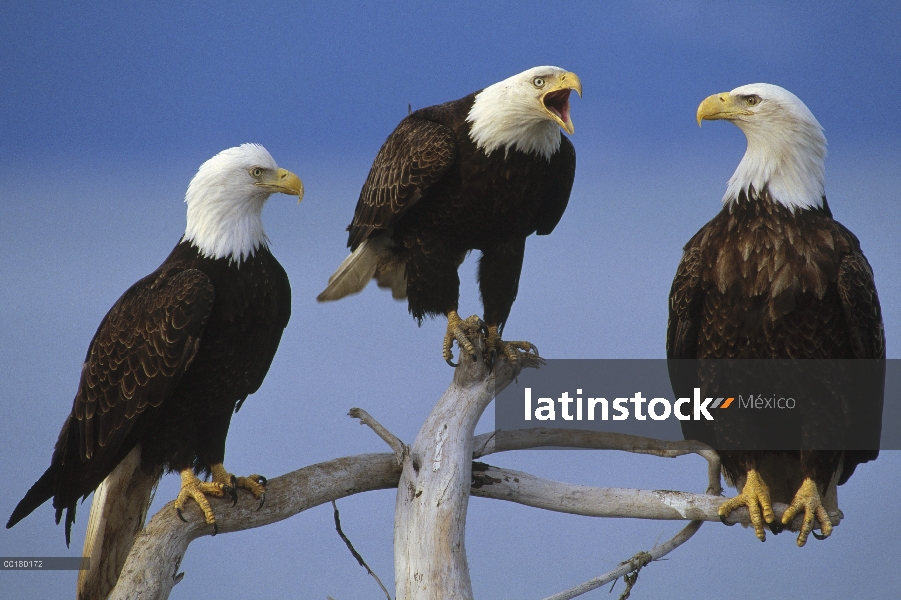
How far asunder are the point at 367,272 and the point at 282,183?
116 centimetres

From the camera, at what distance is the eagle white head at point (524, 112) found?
5117 mm

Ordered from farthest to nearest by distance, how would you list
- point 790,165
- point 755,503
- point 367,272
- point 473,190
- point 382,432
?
point 367,272, point 473,190, point 382,432, point 755,503, point 790,165

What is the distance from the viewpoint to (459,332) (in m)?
5.27

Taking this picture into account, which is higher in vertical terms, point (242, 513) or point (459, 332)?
point (459, 332)

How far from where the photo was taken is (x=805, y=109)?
185 inches

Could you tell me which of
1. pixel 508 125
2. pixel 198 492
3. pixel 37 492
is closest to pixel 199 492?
pixel 198 492

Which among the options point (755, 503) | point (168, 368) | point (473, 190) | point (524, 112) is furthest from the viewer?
point (473, 190)

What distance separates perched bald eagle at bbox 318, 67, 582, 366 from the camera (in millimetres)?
5219

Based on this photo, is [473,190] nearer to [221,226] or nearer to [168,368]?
[221,226]

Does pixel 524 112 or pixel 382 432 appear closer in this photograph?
pixel 382 432

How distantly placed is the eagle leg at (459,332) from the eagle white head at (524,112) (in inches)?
32.2

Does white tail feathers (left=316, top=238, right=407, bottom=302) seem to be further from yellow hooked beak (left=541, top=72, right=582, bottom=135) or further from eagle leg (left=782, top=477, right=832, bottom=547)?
eagle leg (left=782, top=477, right=832, bottom=547)

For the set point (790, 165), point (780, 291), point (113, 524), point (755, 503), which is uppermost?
point (790, 165)

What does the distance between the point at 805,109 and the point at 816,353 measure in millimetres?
1036
